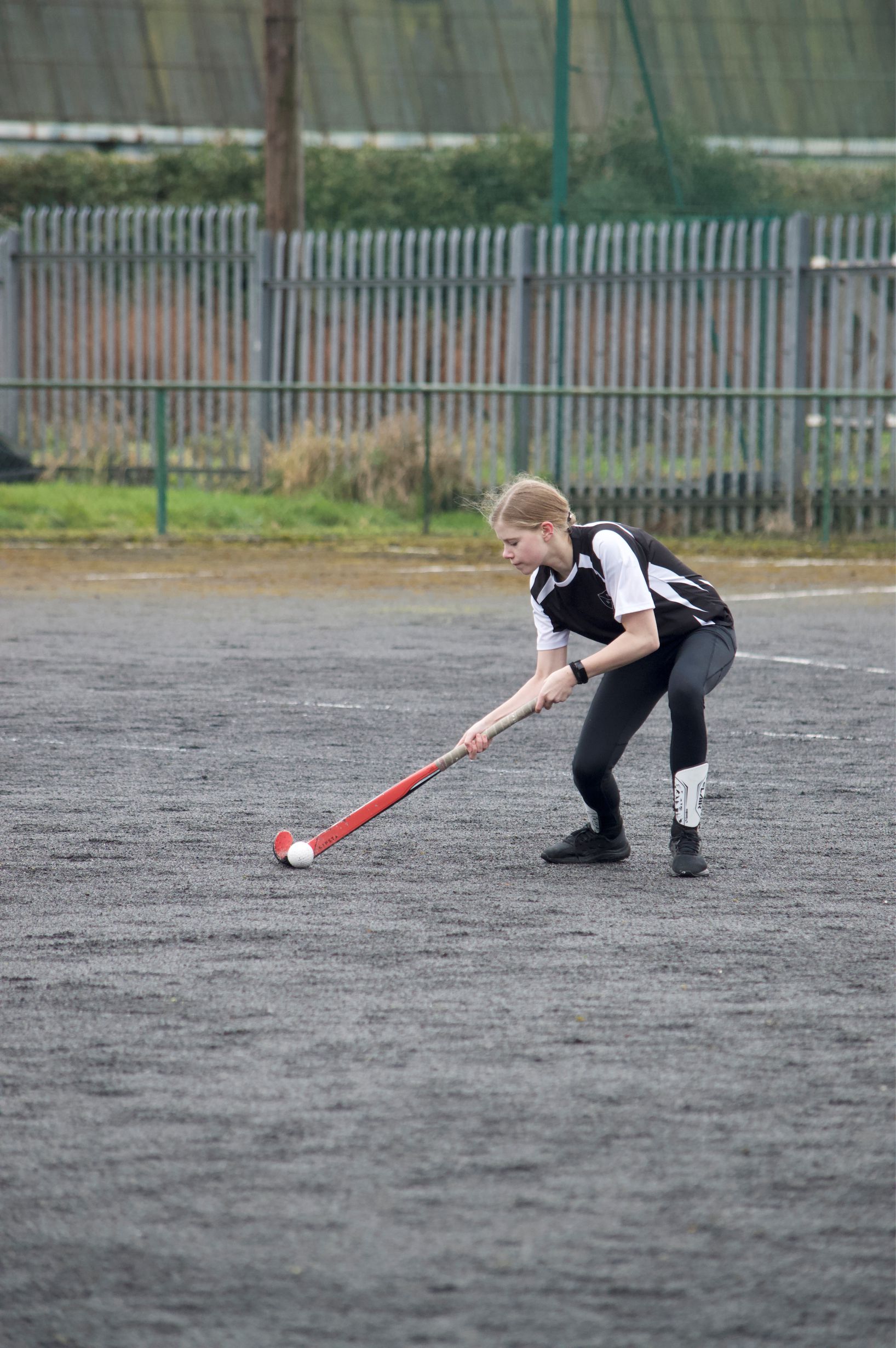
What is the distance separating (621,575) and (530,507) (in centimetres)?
38

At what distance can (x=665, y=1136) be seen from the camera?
12.9 feet

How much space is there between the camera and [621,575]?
6246 mm

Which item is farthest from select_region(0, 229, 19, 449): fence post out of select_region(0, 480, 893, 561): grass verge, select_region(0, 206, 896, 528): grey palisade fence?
select_region(0, 480, 893, 561): grass verge

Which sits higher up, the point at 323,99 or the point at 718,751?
the point at 323,99

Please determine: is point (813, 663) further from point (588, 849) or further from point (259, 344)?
point (259, 344)

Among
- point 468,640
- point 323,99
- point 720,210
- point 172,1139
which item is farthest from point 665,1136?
point 323,99

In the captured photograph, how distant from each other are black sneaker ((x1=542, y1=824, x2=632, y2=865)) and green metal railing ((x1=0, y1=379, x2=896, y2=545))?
452 inches

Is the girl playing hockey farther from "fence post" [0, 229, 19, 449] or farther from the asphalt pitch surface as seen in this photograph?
"fence post" [0, 229, 19, 449]

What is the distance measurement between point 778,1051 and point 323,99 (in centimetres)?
3610

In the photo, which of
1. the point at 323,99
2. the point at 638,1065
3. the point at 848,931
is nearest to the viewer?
the point at 638,1065

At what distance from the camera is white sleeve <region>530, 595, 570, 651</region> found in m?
6.47

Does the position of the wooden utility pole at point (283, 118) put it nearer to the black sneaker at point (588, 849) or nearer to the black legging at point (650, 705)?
the black legging at point (650, 705)

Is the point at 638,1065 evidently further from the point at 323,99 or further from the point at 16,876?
the point at 323,99

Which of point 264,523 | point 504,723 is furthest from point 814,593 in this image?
point 504,723
